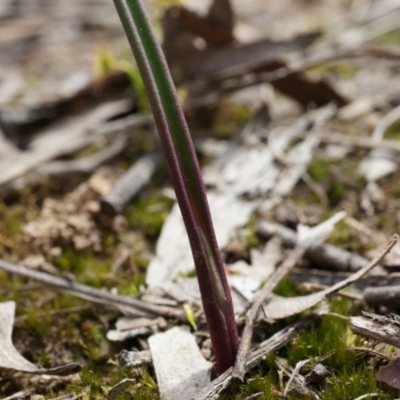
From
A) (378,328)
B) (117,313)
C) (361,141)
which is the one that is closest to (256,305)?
(378,328)

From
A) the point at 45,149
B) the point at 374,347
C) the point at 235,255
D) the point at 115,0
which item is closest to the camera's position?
the point at 115,0

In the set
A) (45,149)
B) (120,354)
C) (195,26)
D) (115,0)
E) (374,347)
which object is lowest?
(374,347)

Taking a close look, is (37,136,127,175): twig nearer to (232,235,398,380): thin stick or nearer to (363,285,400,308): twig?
(232,235,398,380): thin stick

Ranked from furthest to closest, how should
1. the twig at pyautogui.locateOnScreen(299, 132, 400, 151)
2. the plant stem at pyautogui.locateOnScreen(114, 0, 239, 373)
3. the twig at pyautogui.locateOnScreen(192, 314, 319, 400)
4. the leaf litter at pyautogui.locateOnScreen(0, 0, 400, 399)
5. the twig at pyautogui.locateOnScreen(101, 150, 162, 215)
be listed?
1. the twig at pyautogui.locateOnScreen(299, 132, 400, 151)
2. the twig at pyautogui.locateOnScreen(101, 150, 162, 215)
3. the leaf litter at pyautogui.locateOnScreen(0, 0, 400, 399)
4. the twig at pyautogui.locateOnScreen(192, 314, 319, 400)
5. the plant stem at pyautogui.locateOnScreen(114, 0, 239, 373)

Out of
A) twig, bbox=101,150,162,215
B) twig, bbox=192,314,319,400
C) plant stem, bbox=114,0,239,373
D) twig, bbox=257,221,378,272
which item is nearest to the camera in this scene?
plant stem, bbox=114,0,239,373

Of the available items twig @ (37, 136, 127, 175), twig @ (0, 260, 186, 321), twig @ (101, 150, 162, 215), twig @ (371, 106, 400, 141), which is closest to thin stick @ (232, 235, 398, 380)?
twig @ (0, 260, 186, 321)

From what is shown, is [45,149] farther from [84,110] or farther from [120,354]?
[120,354]

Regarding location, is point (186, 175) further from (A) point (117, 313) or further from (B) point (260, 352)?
(A) point (117, 313)

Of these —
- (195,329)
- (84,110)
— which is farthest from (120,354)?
(84,110)

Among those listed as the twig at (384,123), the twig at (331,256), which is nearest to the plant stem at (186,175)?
the twig at (331,256)

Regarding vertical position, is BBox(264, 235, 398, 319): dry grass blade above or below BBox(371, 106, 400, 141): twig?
above
